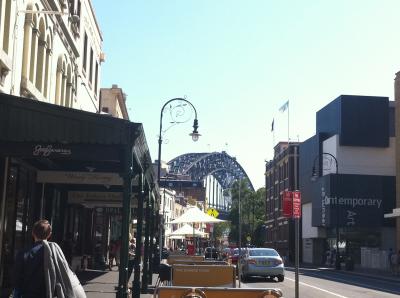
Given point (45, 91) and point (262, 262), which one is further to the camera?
point (262, 262)

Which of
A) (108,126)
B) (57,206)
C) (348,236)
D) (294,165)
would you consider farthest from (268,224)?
(108,126)

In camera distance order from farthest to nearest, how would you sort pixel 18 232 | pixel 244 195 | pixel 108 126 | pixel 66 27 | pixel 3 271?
pixel 244 195
pixel 66 27
pixel 18 232
pixel 3 271
pixel 108 126

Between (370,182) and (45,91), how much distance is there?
1899 inches

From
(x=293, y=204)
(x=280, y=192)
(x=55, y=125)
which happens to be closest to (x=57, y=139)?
(x=55, y=125)

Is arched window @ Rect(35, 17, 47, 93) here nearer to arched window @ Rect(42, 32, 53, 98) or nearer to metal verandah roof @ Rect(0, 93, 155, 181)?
arched window @ Rect(42, 32, 53, 98)

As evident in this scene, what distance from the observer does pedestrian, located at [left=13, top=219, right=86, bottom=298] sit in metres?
6.46

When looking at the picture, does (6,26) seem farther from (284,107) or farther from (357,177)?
(357,177)

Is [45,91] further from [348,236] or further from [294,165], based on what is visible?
[294,165]

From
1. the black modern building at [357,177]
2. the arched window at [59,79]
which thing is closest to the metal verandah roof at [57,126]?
the arched window at [59,79]

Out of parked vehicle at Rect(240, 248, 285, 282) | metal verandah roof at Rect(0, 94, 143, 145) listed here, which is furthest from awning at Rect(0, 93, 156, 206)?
parked vehicle at Rect(240, 248, 285, 282)

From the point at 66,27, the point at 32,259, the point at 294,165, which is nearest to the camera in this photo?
the point at 32,259

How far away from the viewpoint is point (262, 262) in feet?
88.4

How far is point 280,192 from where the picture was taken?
86125 mm

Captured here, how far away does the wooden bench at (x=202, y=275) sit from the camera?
12094mm
